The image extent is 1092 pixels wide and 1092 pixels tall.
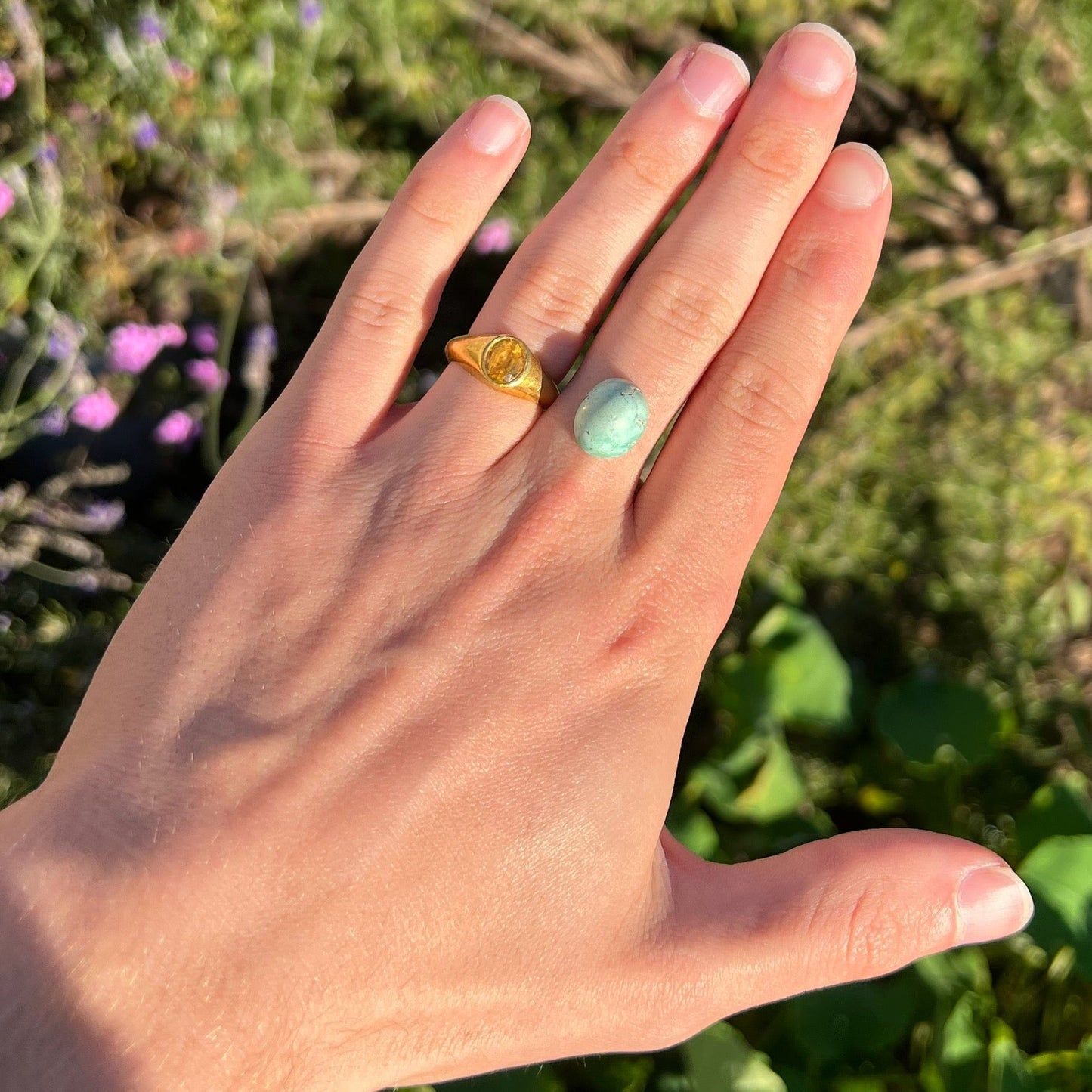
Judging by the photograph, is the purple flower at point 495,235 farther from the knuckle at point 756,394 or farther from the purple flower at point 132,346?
the knuckle at point 756,394

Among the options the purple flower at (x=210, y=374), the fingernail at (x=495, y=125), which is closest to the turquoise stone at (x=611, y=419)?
the fingernail at (x=495, y=125)

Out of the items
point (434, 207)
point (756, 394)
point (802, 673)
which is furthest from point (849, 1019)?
point (434, 207)

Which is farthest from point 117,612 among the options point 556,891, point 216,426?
point 556,891

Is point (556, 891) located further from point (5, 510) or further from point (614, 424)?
point (5, 510)

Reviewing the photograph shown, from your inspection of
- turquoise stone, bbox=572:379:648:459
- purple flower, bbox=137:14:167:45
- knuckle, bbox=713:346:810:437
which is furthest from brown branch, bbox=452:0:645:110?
turquoise stone, bbox=572:379:648:459

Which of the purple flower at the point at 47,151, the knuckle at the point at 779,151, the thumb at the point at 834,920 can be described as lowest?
the thumb at the point at 834,920

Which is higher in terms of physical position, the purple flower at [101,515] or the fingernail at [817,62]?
the fingernail at [817,62]
